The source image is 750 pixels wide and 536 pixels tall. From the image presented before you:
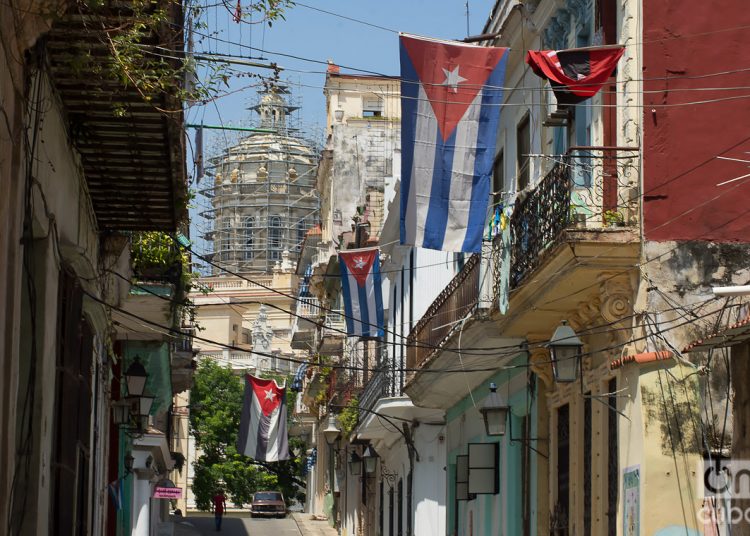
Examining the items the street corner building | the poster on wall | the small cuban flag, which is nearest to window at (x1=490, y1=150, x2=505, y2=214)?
the street corner building

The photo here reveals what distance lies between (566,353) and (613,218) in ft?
4.27

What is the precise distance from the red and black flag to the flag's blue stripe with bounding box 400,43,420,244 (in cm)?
124

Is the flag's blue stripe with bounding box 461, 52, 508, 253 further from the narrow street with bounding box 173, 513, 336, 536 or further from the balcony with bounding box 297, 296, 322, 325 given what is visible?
the balcony with bounding box 297, 296, 322, 325

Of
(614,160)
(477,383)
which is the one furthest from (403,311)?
(614,160)

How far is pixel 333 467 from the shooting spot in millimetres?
48750

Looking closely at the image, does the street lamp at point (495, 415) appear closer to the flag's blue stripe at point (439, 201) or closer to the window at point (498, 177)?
the window at point (498, 177)

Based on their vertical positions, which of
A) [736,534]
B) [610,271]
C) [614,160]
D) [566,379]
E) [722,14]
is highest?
[722,14]

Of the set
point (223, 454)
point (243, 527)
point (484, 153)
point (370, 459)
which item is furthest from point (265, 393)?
point (223, 454)

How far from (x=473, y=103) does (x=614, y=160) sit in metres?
1.39

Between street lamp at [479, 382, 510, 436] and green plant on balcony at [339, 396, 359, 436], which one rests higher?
green plant on balcony at [339, 396, 359, 436]

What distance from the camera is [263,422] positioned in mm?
37844

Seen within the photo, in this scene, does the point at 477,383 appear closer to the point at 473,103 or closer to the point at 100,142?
the point at 473,103

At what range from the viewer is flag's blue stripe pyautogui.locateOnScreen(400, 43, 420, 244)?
1330 cm

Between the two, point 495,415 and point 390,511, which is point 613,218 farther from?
point 390,511
